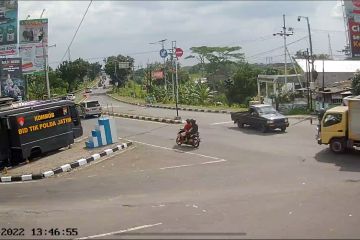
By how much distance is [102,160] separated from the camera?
1764cm

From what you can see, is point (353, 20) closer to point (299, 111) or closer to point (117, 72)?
point (299, 111)

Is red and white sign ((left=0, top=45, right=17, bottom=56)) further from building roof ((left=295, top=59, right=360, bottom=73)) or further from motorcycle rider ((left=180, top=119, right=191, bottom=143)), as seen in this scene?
building roof ((left=295, top=59, right=360, bottom=73))

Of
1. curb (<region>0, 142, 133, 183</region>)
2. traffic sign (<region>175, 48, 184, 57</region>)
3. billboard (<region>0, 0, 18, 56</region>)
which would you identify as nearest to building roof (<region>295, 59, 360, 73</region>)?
traffic sign (<region>175, 48, 184, 57</region>)

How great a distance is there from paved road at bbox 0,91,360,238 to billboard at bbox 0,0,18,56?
18260mm

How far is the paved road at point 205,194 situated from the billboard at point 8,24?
18260mm

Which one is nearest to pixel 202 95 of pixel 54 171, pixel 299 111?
pixel 299 111

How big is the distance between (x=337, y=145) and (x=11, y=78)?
97.8 ft

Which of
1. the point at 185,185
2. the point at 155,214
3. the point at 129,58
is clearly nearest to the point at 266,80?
the point at 185,185

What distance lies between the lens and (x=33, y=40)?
130ft

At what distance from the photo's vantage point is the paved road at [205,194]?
8.70 metres

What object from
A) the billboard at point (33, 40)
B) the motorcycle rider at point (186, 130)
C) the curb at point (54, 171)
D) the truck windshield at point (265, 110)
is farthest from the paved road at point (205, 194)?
the billboard at point (33, 40)

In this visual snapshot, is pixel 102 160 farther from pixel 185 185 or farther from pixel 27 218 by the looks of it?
pixel 27 218

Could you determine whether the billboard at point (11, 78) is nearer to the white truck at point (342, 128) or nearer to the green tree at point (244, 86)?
the green tree at point (244, 86)

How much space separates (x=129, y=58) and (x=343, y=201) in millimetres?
100980
